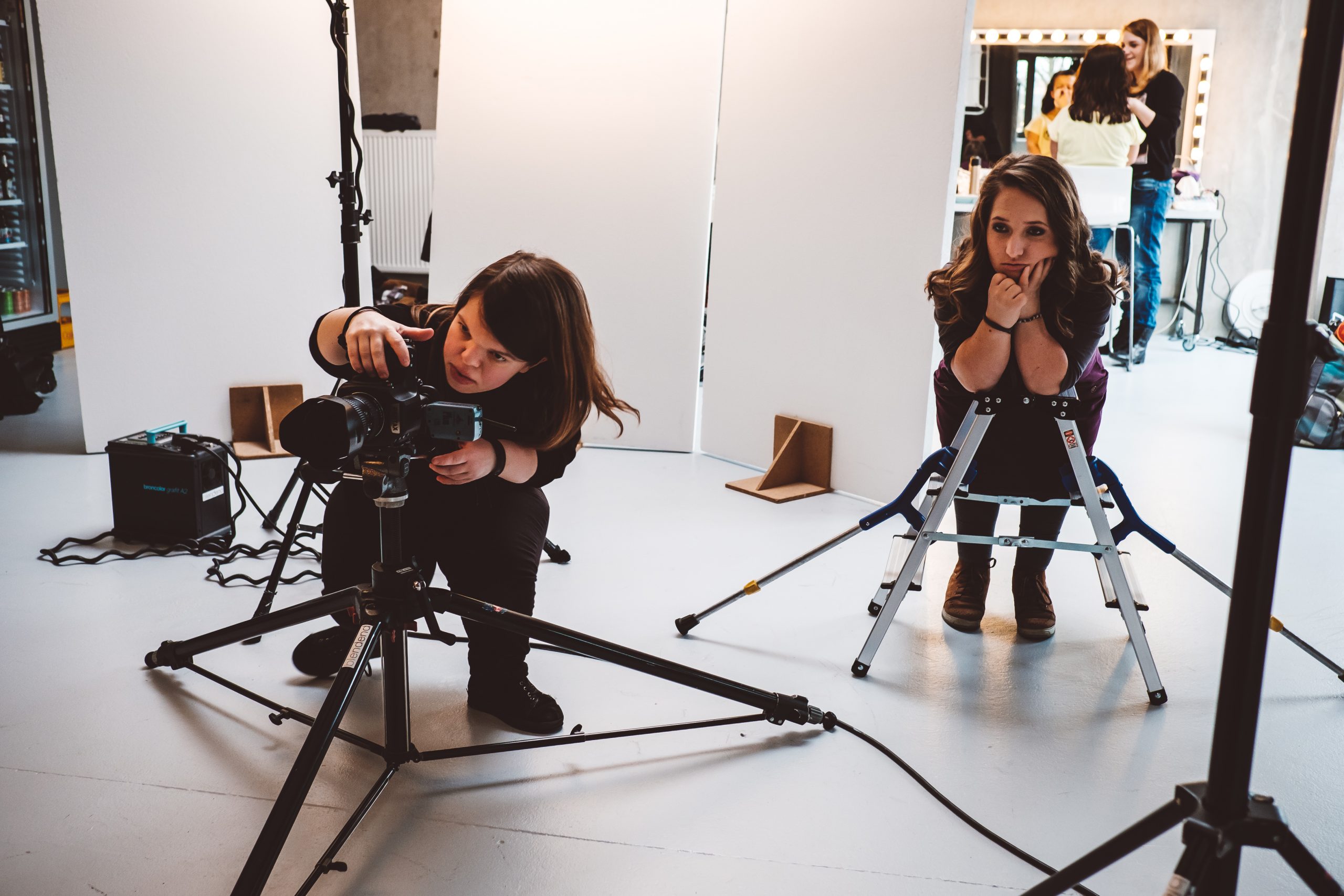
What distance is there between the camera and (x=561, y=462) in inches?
61.9

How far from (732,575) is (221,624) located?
1.05m

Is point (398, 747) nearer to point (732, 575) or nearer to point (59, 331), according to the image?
point (732, 575)

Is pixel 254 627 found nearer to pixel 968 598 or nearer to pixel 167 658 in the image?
pixel 167 658

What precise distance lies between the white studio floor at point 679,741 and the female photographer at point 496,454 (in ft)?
0.42

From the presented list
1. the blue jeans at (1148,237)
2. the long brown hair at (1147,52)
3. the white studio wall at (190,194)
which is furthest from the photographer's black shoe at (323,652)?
the long brown hair at (1147,52)

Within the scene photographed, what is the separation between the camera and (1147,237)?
15.8 ft

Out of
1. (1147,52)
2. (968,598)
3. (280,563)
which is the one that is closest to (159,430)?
(280,563)

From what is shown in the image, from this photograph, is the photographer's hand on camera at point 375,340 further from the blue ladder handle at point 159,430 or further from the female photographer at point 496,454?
the blue ladder handle at point 159,430

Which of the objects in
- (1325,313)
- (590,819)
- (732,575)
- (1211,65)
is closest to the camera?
(590,819)

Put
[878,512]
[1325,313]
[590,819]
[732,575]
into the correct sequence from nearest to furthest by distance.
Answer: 1. [590,819]
2. [878,512]
3. [732,575]
4. [1325,313]

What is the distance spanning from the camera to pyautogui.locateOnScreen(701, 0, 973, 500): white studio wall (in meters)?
2.57

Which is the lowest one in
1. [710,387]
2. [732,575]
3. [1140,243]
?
[732,575]

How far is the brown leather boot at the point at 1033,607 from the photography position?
194cm

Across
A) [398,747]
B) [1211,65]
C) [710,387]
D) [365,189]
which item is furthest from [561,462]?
[1211,65]
